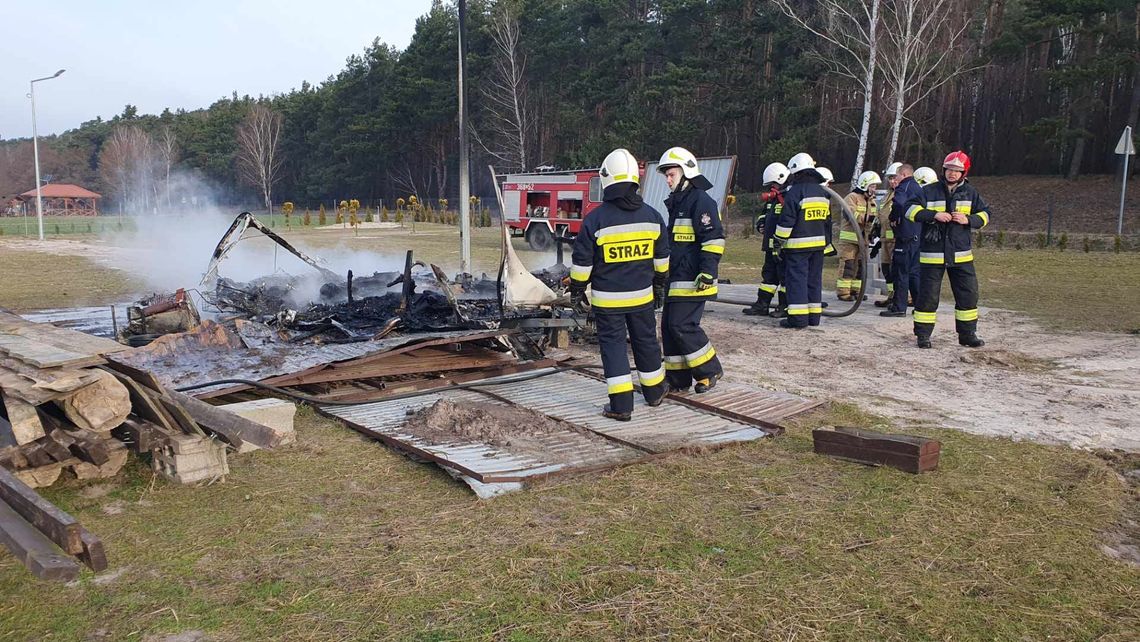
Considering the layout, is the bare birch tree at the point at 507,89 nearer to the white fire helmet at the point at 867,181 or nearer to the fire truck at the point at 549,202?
the fire truck at the point at 549,202

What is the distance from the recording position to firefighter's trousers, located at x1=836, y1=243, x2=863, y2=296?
34.3ft

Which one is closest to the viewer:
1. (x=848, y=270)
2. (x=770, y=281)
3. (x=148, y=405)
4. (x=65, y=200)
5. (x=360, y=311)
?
(x=148, y=405)

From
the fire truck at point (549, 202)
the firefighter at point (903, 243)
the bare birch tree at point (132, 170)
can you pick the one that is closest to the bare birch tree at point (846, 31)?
the fire truck at point (549, 202)

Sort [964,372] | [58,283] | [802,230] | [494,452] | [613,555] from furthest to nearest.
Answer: [58,283]
[802,230]
[964,372]
[494,452]
[613,555]

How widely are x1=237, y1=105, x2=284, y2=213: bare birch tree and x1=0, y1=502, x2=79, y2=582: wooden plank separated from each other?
201ft

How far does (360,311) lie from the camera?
24.7 ft

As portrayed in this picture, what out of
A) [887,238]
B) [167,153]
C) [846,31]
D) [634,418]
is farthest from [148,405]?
[167,153]

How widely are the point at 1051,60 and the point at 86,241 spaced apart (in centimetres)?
3462

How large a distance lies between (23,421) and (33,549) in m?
1.49

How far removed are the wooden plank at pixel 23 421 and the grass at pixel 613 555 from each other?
0.36 meters

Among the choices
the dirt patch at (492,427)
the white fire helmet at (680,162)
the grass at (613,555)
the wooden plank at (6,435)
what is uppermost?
the white fire helmet at (680,162)

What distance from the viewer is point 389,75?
57.0 metres

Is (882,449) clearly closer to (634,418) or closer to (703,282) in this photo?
(634,418)

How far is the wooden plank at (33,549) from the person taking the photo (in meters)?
2.54
